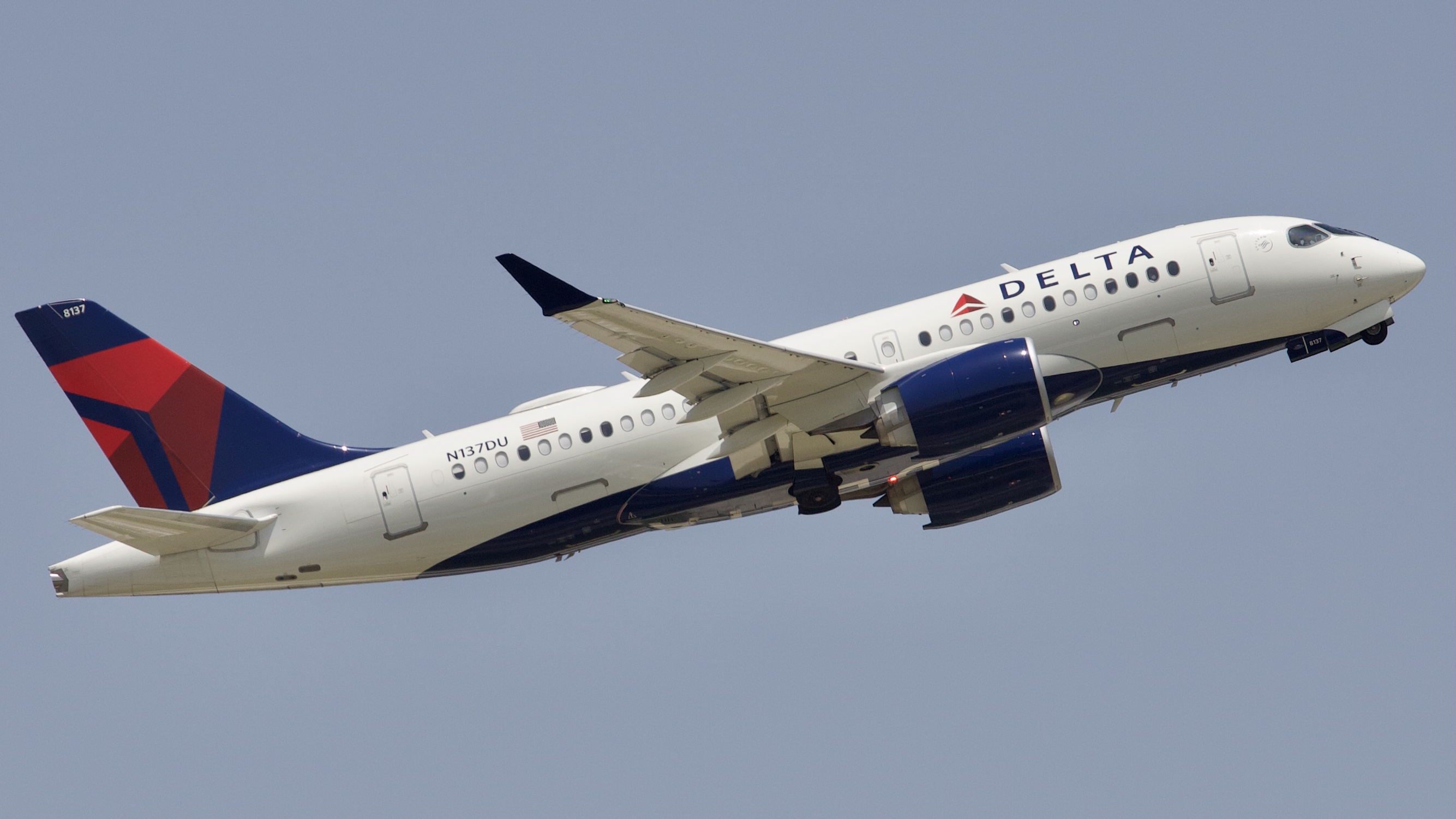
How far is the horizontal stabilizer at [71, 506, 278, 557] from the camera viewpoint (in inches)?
1346

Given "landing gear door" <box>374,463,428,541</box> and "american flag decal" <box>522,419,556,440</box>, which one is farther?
"american flag decal" <box>522,419,556,440</box>

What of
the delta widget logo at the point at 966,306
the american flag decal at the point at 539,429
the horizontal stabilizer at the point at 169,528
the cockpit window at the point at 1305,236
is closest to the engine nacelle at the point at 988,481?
the delta widget logo at the point at 966,306

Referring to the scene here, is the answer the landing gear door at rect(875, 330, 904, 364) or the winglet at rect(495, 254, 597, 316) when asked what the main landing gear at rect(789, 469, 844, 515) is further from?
the winglet at rect(495, 254, 597, 316)

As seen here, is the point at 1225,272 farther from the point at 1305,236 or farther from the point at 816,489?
the point at 816,489

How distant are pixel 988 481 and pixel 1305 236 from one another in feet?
33.6

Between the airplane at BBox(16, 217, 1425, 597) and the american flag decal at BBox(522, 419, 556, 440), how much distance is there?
7 centimetres

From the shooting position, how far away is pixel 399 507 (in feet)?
120

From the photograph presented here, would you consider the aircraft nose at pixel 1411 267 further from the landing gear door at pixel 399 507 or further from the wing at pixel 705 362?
the landing gear door at pixel 399 507

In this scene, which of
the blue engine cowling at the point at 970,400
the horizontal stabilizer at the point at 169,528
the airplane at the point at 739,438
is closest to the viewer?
the blue engine cowling at the point at 970,400

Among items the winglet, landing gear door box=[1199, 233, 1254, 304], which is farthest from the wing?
landing gear door box=[1199, 233, 1254, 304]

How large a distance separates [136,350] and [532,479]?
12.0 meters

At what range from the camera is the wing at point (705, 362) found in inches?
→ 1158

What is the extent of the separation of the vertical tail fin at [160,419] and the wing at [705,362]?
1006 centimetres

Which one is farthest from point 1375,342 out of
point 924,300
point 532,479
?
point 532,479
